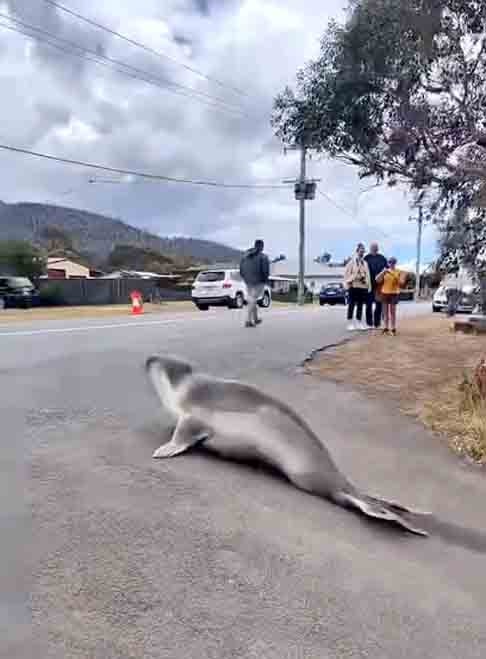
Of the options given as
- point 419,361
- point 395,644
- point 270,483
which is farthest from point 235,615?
point 419,361

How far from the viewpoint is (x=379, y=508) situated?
3.70m

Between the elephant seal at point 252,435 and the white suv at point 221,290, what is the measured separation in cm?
1816

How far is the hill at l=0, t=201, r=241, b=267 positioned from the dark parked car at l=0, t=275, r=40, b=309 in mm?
27480

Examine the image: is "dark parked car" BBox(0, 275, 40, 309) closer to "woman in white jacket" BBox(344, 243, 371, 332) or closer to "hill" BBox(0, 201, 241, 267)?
"woman in white jacket" BBox(344, 243, 371, 332)

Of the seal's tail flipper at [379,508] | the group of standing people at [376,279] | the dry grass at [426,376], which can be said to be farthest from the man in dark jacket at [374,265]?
the seal's tail flipper at [379,508]

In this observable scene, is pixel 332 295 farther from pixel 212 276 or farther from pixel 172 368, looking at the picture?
pixel 172 368

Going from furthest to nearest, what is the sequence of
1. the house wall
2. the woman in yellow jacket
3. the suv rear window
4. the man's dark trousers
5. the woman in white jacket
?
the house wall → the suv rear window → the man's dark trousers → the woman in white jacket → the woman in yellow jacket

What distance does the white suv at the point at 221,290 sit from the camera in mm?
22531

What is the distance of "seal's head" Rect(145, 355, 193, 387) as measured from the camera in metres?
4.48

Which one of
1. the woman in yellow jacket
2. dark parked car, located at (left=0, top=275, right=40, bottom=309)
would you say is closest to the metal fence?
dark parked car, located at (left=0, top=275, right=40, bottom=309)

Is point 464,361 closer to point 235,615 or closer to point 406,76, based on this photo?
point 406,76

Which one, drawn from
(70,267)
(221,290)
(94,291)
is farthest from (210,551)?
(70,267)

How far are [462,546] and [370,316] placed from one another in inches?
375

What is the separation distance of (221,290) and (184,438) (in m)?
18.4
